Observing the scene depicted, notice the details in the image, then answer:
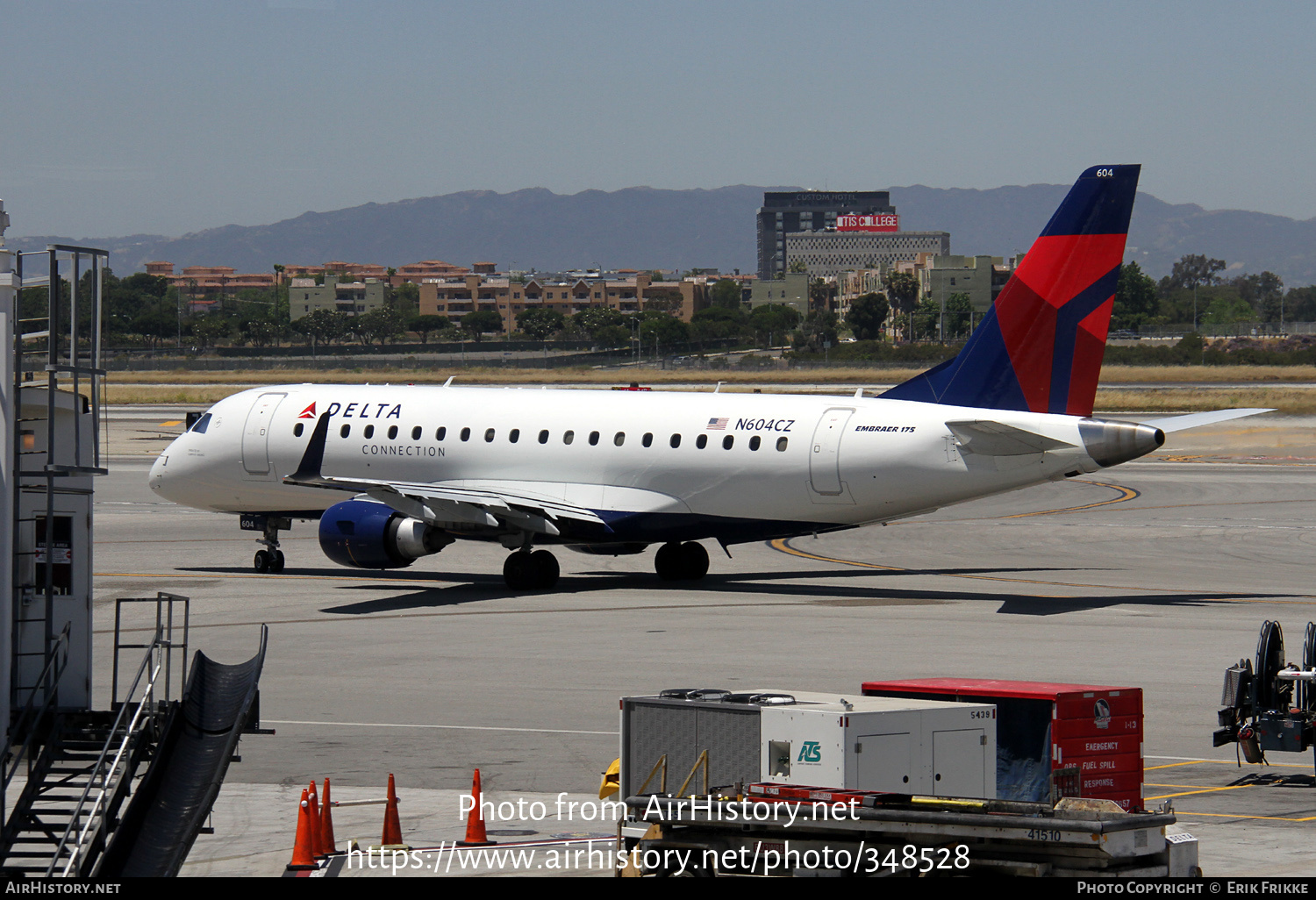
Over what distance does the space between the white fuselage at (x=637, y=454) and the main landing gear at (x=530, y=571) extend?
1573 mm

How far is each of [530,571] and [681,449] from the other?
4466mm

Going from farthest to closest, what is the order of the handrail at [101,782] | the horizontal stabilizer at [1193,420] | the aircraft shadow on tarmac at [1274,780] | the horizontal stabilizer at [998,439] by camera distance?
1. the horizontal stabilizer at [1193,420]
2. the horizontal stabilizer at [998,439]
3. the aircraft shadow on tarmac at [1274,780]
4. the handrail at [101,782]

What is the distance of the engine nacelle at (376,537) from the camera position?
34.8 meters

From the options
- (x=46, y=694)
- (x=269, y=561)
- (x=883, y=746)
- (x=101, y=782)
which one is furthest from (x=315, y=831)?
(x=269, y=561)

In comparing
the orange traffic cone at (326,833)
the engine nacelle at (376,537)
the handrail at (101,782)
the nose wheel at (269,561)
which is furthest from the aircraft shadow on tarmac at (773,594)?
the orange traffic cone at (326,833)

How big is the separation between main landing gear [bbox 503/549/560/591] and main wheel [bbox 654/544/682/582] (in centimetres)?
294

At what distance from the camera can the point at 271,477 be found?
3953 centimetres

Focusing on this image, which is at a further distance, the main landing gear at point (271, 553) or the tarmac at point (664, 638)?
the main landing gear at point (271, 553)

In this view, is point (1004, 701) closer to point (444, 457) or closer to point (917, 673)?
point (917, 673)

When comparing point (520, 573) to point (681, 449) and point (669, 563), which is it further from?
point (681, 449)

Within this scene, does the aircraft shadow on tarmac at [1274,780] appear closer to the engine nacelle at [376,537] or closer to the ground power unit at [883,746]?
the ground power unit at [883,746]

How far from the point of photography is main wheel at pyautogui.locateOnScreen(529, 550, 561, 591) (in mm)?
36375

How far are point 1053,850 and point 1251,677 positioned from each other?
7.63 metres

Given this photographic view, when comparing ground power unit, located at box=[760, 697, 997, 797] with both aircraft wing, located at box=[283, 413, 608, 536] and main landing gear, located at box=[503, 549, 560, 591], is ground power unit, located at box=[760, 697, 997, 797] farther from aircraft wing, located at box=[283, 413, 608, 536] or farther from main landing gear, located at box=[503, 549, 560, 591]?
main landing gear, located at box=[503, 549, 560, 591]
